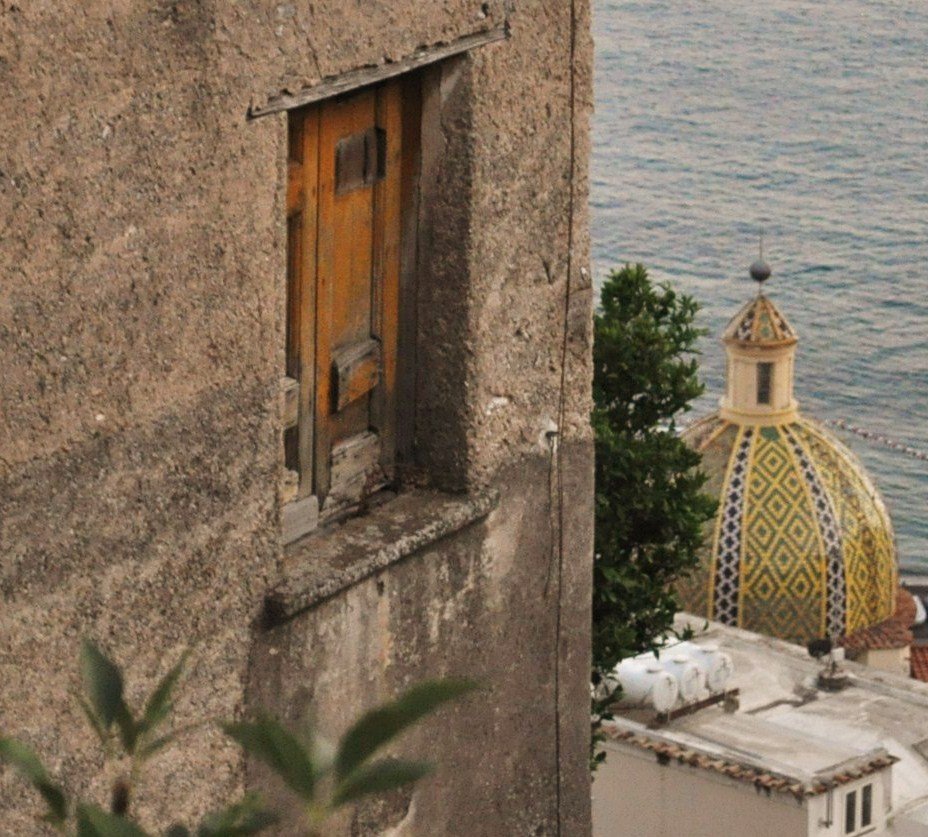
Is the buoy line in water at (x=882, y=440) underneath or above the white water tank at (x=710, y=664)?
underneath

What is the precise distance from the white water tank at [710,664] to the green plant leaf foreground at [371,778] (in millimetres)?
20628

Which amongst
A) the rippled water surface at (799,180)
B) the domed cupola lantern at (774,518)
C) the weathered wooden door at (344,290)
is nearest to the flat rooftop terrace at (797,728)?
the domed cupola lantern at (774,518)

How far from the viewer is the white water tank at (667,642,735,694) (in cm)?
2423

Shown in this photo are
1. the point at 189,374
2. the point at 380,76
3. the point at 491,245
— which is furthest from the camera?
the point at 491,245

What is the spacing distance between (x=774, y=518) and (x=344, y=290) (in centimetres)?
2687

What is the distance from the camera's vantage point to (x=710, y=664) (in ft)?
80.4

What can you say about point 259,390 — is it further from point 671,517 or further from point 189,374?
point 671,517

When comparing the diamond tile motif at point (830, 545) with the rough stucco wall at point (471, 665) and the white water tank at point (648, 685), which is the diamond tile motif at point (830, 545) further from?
the rough stucco wall at point (471, 665)

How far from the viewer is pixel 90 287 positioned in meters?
6.30

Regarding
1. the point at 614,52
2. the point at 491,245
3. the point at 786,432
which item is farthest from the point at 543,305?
the point at 614,52

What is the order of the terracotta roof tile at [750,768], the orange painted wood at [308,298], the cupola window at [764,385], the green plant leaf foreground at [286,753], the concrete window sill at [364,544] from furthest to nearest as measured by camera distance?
1. the cupola window at [764,385]
2. the terracotta roof tile at [750,768]
3. the orange painted wood at [308,298]
4. the concrete window sill at [364,544]
5. the green plant leaf foreground at [286,753]

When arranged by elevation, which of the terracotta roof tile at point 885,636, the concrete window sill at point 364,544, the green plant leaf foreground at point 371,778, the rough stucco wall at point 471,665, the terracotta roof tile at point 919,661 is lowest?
the terracotta roof tile at point 919,661

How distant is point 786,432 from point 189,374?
91.7ft

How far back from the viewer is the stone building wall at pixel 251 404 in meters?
6.22
